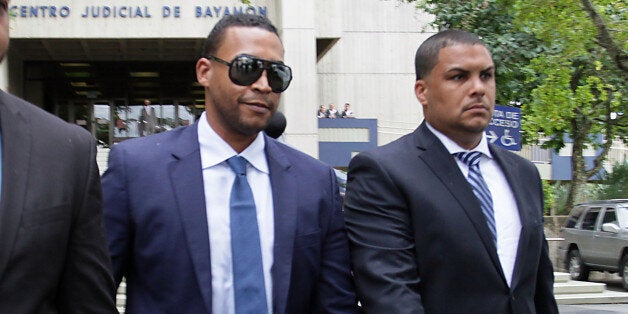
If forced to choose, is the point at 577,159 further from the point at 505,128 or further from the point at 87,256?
the point at 87,256

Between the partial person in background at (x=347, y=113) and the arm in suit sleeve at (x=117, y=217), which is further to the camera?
the partial person in background at (x=347, y=113)

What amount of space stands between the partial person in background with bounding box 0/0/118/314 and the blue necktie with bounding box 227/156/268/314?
648 millimetres

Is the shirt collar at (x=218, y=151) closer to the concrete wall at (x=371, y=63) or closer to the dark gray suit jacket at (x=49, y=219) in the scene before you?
the dark gray suit jacket at (x=49, y=219)

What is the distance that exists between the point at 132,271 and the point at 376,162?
108 centimetres

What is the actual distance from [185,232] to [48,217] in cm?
93

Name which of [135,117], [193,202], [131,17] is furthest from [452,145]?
[135,117]

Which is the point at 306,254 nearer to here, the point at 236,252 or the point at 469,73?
the point at 236,252

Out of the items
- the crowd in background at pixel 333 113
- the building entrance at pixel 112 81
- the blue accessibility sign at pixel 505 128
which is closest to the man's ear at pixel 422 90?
the blue accessibility sign at pixel 505 128

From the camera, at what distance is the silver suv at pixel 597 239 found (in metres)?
17.5

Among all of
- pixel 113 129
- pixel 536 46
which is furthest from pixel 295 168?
pixel 113 129

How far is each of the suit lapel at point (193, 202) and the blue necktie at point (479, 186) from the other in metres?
1.12

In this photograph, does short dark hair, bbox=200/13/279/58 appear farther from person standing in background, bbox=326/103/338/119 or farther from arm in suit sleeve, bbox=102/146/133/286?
person standing in background, bbox=326/103/338/119

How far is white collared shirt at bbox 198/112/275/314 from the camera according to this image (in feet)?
10.5

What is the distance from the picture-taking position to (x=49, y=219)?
2334mm
